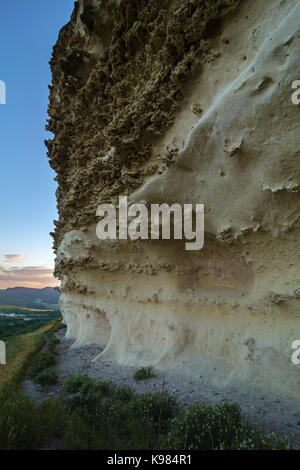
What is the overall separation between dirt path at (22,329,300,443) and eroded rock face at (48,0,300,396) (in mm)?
354

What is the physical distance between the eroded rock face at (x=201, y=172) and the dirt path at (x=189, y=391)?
0.35 m

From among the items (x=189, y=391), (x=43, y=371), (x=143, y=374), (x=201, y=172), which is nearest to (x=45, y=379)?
(x=43, y=371)

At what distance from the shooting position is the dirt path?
3.92 meters

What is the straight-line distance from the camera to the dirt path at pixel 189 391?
12.9ft

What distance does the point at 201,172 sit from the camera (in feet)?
19.1

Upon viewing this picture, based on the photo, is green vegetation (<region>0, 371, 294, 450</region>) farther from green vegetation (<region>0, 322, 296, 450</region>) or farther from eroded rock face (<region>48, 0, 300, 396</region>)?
eroded rock face (<region>48, 0, 300, 396</region>)

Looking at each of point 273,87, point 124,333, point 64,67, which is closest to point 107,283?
point 124,333

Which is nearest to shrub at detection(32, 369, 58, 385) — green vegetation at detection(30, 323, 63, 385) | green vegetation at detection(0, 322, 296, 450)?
green vegetation at detection(30, 323, 63, 385)

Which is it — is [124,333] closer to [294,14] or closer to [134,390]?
[134,390]

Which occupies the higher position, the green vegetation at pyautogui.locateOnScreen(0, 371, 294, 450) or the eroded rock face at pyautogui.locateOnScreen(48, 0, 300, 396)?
the eroded rock face at pyautogui.locateOnScreen(48, 0, 300, 396)

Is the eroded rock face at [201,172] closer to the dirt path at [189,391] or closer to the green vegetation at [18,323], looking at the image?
the dirt path at [189,391]

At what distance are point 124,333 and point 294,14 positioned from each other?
362 inches

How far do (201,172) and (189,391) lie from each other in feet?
16.4

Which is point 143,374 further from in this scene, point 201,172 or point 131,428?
point 201,172
